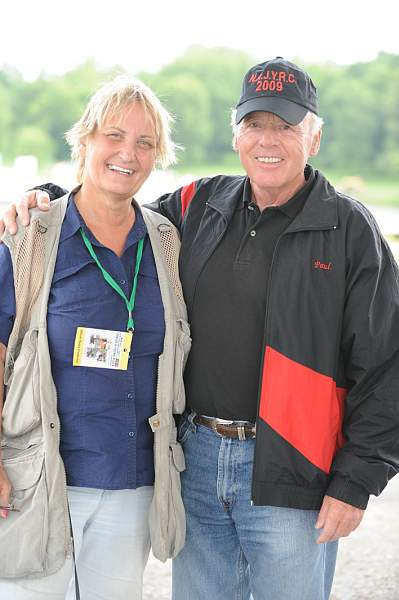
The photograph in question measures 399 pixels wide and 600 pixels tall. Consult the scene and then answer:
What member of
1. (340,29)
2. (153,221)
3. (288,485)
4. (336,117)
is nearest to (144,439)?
(288,485)

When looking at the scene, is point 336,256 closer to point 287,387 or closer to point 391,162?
point 287,387

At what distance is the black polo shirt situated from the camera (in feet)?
5.83

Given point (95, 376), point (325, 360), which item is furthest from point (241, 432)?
point (95, 376)

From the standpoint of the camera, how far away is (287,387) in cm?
172

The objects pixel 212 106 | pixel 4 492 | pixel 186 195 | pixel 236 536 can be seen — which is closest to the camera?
pixel 4 492

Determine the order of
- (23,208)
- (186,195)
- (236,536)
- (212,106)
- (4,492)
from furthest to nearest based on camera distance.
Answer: (212,106) → (186,195) → (236,536) → (23,208) → (4,492)

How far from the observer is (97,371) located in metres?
1.69

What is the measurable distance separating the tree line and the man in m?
2.84

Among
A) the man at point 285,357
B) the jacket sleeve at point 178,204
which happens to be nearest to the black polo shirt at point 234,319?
the man at point 285,357

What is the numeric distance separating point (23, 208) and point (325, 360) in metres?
0.82

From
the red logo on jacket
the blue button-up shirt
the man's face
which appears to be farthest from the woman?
the red logo on jacket

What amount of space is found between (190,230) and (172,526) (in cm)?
77

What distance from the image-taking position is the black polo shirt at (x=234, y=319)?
1.78m

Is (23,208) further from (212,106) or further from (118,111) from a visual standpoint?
(212,106)
